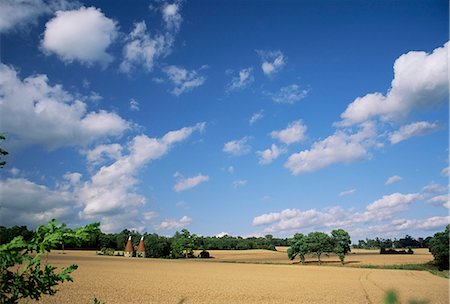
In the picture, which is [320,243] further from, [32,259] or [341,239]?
[32,259]

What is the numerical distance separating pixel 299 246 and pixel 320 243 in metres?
7.45

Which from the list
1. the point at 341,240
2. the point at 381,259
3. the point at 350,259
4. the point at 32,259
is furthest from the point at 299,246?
the point at 32,259

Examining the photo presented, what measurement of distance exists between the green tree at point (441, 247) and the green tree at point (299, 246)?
32313 millimetres

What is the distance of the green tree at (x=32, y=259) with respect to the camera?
344 cm

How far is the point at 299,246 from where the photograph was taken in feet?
324

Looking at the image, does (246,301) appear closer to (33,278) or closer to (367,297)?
(367,297)

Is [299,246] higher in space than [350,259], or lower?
higher

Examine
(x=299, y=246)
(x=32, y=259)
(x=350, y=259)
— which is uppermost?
(x=299, y=246)

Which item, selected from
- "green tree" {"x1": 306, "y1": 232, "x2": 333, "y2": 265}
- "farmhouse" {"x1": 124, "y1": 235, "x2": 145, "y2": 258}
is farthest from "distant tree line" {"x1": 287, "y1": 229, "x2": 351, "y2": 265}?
"farmhouse" {"x1": 124, "y1": 235, "x2": 145, "y2": 258}

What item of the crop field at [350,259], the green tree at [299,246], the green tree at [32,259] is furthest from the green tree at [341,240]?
the green tree at [32,259]

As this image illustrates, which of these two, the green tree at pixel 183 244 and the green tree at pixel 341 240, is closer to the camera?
the green tree at pixel 341 240

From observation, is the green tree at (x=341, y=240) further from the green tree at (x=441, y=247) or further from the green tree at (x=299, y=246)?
the green tree at (x=441, y=247)

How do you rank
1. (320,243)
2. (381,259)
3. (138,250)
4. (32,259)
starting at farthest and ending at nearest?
1. (138,250)
2. (381,259)
3. (320,243)
4. (32,259)

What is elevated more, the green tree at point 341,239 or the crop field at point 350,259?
the green tree at point 341,239
